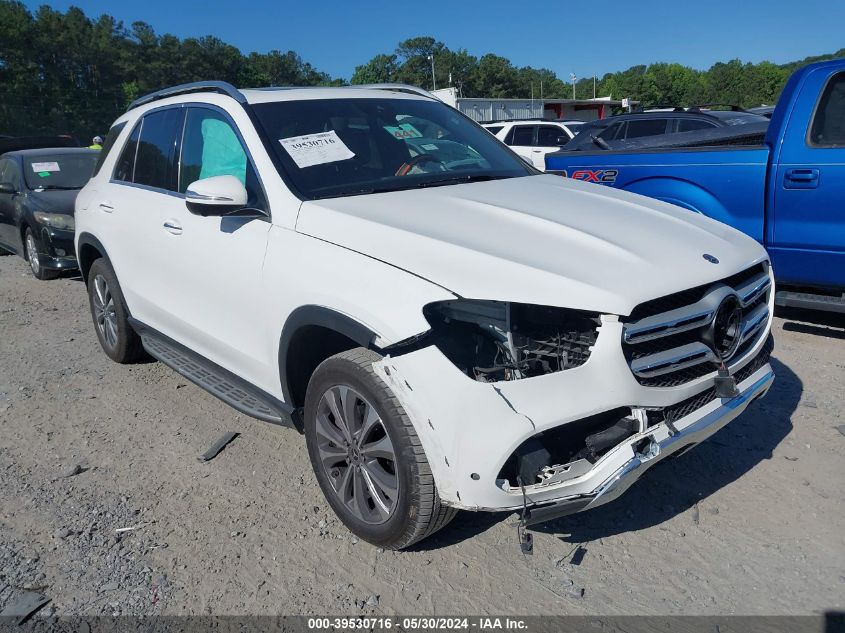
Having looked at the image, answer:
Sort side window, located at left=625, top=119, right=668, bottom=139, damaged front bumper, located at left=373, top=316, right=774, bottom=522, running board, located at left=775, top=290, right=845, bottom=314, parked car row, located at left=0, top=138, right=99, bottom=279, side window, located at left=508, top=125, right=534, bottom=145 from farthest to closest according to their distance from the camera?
side window, located at left=508, top=125, right=534, bottom=145 < side window, located at left=625, top=119, right=668, bottom=139 < parked car row, located at left=0, top=138, right=99, bottom=279 < running board, located at left=775, top=290, right=845, bottom=314 < damaged front bumper, located at left=373, top=316, right=774, bottom=522

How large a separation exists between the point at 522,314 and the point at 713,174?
3671 millimetres

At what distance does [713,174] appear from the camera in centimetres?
540

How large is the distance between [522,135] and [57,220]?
36.3 feet

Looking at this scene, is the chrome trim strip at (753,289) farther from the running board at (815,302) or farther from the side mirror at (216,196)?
the side mirror at (216,196)

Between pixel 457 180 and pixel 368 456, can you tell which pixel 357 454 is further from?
pixel 457 180

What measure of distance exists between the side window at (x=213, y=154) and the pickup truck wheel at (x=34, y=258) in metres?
5.77

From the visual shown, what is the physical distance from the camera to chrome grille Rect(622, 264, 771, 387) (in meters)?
2.42

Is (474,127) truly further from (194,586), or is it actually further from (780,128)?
(194,586)

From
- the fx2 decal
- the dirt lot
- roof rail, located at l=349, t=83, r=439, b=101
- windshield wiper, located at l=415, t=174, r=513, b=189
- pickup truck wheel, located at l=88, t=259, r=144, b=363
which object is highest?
roof rail, located at l=349, t=83, r=439, b=101

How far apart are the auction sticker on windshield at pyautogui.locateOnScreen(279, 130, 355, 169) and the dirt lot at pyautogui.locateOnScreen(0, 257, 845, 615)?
1608 millimetres

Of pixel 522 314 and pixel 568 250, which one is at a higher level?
pixel 568 250

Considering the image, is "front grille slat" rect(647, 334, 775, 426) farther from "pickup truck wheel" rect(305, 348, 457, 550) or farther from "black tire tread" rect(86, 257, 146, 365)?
"black tire tread" rect(86, 257, 146, 365)

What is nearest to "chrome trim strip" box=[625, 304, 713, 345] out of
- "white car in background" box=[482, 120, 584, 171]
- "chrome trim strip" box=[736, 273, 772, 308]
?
"chrome trim strip" box=[736, 273, 772, 308]

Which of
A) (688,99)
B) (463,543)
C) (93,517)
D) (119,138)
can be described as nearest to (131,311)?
(119,138)
